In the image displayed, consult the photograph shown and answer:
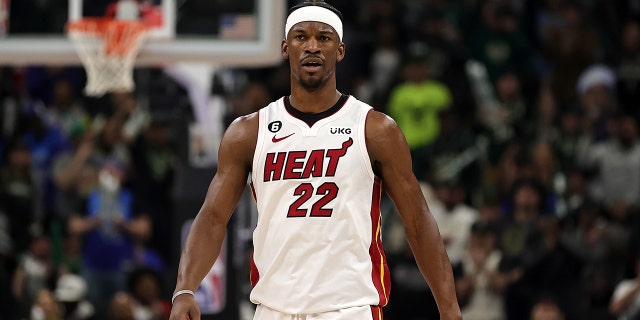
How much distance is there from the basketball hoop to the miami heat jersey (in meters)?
4.80

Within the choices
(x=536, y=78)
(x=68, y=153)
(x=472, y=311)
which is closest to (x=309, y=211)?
(x=472, y=311)

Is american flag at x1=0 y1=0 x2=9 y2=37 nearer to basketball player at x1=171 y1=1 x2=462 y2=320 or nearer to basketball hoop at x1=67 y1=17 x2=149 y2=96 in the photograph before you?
basketball hoop at x1=67 y1=17 x2=149 y2=96

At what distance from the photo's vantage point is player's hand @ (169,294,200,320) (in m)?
5.90

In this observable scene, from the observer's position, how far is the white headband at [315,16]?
6.27 m

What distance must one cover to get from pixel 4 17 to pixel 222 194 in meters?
5.28

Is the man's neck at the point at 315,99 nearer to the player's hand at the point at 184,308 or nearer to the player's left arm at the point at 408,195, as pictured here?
the player's left arm at the point at 408,195

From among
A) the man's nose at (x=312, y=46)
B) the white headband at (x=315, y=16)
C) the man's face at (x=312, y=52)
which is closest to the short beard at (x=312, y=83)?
the man's face at (x=312, y=52)

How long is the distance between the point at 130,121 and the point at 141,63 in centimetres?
432

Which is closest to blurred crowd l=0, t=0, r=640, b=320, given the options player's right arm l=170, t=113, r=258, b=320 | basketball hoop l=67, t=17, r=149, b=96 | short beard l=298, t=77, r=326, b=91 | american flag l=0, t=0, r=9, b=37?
basketball hoop l=67, t=17, r=149, b=96

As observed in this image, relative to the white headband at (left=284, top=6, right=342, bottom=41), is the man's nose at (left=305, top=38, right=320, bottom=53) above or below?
below

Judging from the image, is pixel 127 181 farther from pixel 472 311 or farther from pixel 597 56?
pixel 597 56

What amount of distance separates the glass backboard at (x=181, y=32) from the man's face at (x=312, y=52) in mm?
4318

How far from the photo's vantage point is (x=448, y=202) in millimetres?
13688

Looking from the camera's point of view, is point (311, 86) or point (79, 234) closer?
point (311, 86)
